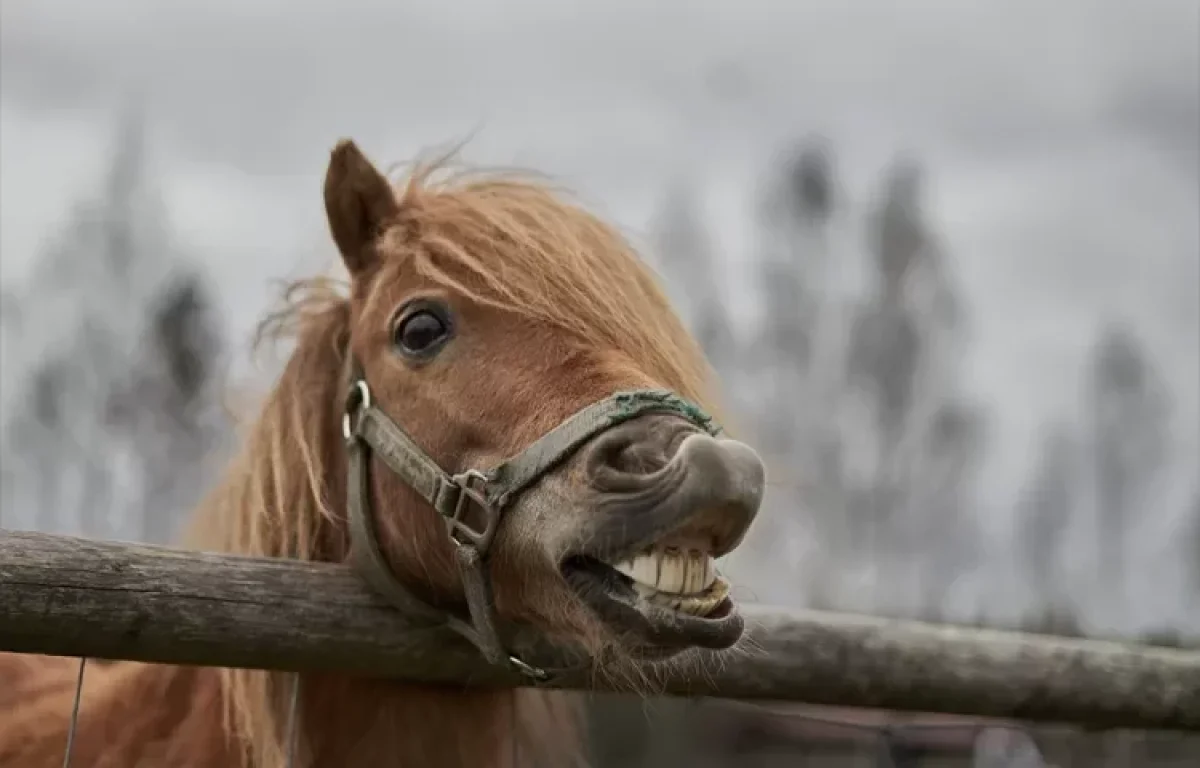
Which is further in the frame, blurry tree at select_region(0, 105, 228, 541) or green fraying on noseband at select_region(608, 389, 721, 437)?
blurry tree at select_region(0, 105, 228, 541)

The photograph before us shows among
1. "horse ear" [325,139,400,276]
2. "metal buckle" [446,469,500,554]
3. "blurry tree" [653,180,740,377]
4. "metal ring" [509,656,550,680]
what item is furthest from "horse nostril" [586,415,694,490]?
"blurry tree" [653,180,740,377]

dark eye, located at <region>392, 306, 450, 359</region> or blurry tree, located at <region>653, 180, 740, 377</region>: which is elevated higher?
blurry tree, located at <region>653, 180, 740, 377</region>

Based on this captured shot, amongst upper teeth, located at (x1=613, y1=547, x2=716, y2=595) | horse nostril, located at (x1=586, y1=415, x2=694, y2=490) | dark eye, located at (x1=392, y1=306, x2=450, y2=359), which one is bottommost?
upper teeth, located at (x1=613, y1=547, x2=716, y2=595)

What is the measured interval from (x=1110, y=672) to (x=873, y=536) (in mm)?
15881

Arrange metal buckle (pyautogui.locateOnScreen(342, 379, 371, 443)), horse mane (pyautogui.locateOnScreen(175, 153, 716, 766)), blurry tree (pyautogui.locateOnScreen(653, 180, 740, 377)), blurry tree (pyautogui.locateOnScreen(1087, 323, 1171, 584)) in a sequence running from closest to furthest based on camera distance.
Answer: horse mane (pyautogui.locateOnScreen(175, 153, 716, 766)) → metal buckle (pyautogui.locateOnScreen(342, 379, 371, 443)) → blurry tree (pyautogui.locateOnScreen(653, 180, 740, 377)) → blurry tree (pyautogui.locateOnScreen(1087, 323, 1171, 584))

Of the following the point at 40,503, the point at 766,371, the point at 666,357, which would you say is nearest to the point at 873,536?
the point at 766,371

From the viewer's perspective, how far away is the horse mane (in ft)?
6.22

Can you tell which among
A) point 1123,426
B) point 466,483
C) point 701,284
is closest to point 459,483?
point 466,483

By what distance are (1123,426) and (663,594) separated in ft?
83.0

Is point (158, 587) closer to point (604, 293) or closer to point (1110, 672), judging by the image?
point (604, 293)

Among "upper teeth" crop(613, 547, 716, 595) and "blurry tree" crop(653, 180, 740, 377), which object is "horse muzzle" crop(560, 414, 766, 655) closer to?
"upper teeth" crop(613, 547, 716, 595)

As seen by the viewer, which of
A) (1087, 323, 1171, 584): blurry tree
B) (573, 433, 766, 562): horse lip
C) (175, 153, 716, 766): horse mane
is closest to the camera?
(573, 433, 766, 562): horse lip

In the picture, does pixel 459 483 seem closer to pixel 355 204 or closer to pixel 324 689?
Answer: pixel 324 689

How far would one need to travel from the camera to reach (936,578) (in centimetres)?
1875
